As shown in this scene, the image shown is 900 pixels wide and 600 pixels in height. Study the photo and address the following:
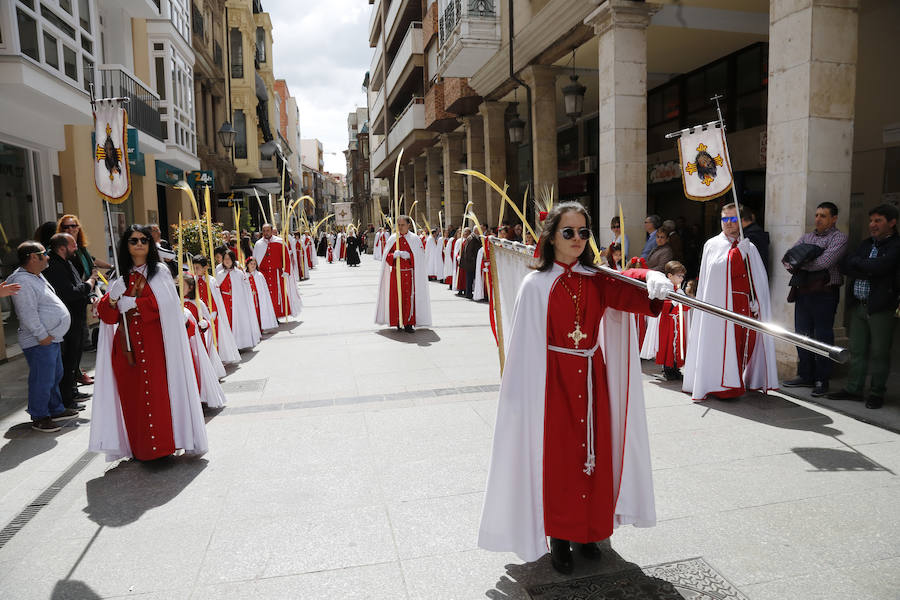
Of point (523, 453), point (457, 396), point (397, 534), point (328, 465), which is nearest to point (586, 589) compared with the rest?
point (523, 453)

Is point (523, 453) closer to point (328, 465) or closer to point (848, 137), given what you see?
point (328, 465)

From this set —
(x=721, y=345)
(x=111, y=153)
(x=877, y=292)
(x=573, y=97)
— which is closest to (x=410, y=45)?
(x=573, y=97)

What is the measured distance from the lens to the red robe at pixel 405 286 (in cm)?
1049

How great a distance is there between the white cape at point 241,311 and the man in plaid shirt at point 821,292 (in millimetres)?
7027

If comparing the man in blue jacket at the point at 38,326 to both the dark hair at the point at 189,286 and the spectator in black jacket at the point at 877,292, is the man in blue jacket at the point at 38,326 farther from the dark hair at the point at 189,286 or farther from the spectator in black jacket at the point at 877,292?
the spectator in black jacket at the point at 877,292

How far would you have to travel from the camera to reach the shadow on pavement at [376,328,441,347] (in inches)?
379

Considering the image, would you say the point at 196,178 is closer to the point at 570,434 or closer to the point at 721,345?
the point at 721,345

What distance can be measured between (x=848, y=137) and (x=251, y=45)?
3366 centimetres

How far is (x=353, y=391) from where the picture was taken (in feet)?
22.0

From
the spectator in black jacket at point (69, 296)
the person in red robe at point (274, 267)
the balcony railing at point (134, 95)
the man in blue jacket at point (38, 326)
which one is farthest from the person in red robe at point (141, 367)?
the balcony railing at point (134, 95)

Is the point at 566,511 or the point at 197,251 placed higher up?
the point at 197,251

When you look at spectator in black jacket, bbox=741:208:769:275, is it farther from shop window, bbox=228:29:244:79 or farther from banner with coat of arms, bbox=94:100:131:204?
shop window, bbox=228:29:244:79

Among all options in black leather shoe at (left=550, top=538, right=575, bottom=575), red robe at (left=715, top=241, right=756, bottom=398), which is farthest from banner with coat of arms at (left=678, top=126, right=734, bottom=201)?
black leather shoe at (left=550, top=538, right=575, bottom=575)

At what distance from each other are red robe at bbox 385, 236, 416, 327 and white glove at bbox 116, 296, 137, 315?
6020mm
